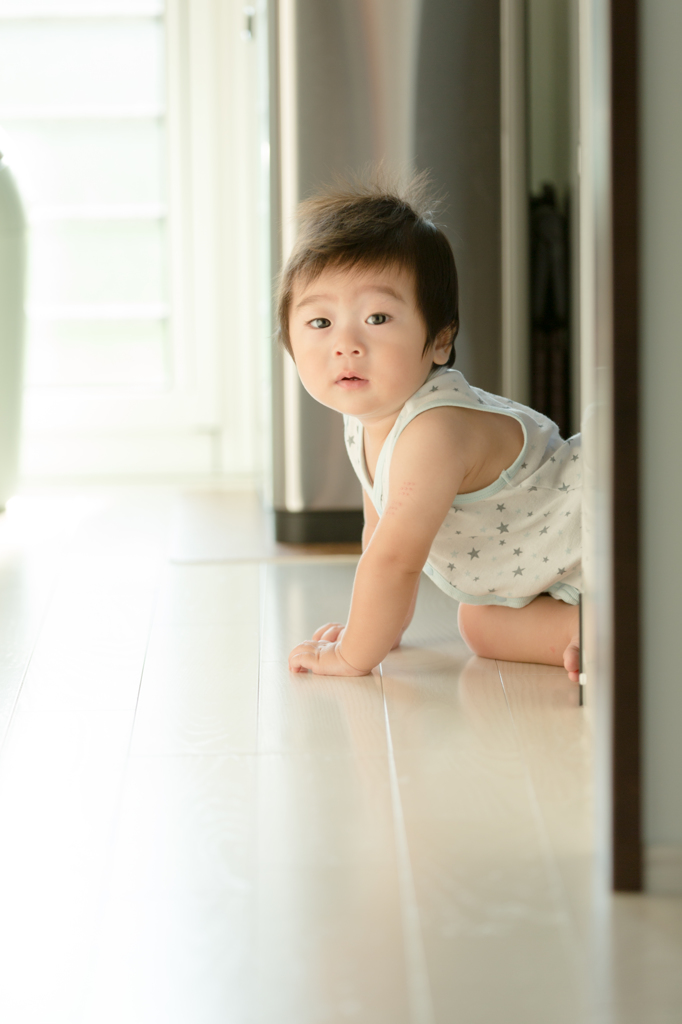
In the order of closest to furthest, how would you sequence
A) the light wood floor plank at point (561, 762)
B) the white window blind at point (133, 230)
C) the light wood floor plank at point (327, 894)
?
the light wood floor plank at point (327, 894), the light wood floor plank at point (561, 762), the white window blind at point (133, 230)

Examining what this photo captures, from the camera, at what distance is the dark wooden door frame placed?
0.56m

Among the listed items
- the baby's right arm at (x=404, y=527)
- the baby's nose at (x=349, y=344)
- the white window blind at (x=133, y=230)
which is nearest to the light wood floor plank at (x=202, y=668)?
the baby's right arm at (x=404, y=527)

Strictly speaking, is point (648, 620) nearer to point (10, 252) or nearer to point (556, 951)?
point (556, 951)

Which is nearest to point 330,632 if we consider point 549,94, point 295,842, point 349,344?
point 349,344

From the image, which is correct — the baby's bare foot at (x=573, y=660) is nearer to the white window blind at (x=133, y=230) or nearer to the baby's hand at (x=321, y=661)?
the baby's hand at (x=321, y=661)

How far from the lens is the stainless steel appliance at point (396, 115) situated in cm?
167

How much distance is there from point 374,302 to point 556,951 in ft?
2.09

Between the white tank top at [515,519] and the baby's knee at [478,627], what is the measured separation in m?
0.01

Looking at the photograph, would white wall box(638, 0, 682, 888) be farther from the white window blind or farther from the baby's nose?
the white window blind

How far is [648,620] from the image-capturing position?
0.60 metres

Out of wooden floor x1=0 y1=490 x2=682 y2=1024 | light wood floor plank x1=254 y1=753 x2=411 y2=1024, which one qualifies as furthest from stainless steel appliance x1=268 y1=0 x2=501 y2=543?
light wood floor plank x1=254 y1=753 x2=411 y2=1024

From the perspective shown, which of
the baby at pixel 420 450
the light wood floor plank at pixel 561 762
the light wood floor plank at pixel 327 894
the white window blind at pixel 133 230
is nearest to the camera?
the light wood floor plank at pixel 327 894

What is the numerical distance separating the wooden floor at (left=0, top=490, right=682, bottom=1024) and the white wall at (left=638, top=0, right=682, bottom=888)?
0.27 feet

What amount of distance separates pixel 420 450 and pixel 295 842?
42cm
